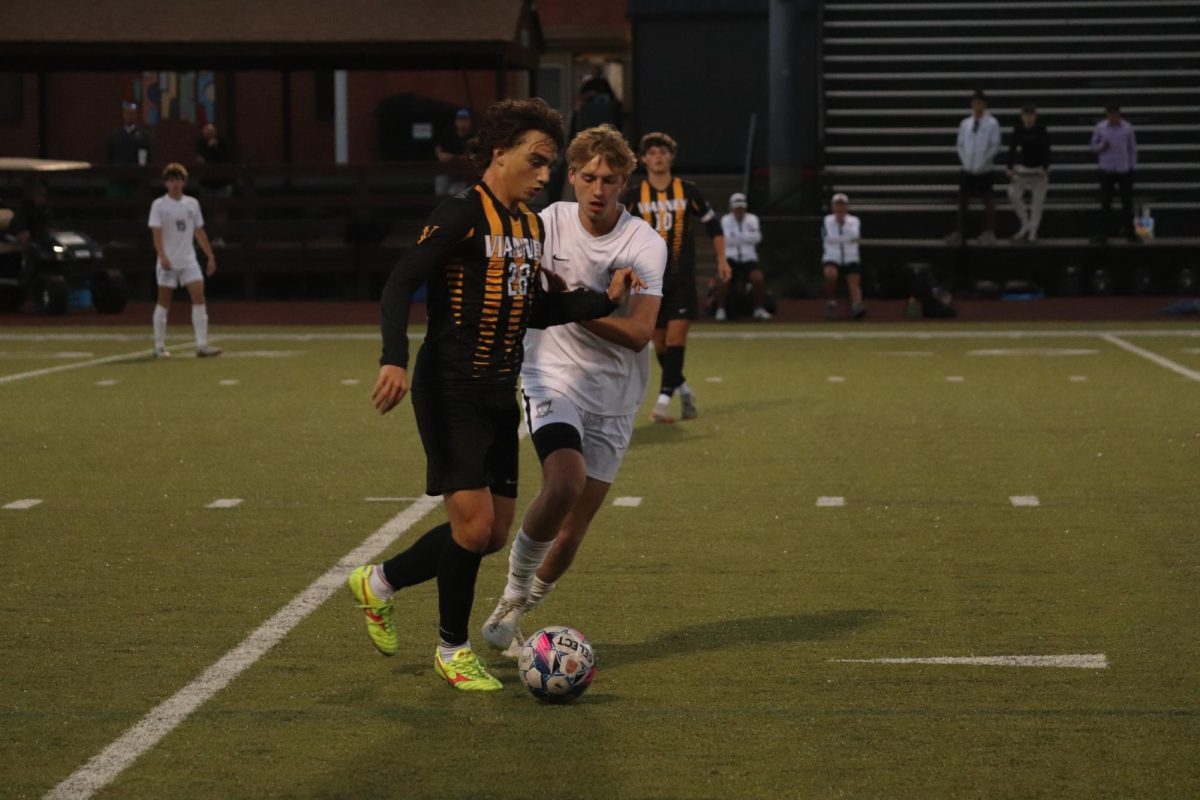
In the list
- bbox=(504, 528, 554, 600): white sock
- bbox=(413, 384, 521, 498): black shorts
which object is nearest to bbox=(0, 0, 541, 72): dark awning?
bbox=(504, 528, 554, 600): white sock

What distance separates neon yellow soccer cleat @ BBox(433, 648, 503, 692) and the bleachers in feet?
83.5

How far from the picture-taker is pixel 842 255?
26.8m

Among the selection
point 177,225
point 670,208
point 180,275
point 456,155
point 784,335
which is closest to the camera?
point 670,208

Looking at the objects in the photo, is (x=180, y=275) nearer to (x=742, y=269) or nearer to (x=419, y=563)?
(x=742, y=269)

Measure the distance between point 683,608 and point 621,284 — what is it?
172 cm

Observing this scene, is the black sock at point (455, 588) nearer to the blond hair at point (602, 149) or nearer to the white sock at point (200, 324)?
the blond hair at point (602, 149)

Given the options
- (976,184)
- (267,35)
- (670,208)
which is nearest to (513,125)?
(670,208)

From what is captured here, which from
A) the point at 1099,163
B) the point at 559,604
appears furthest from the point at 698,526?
the point at 1099,163

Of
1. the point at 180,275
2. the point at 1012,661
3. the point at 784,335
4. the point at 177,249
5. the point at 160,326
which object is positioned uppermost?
the point at 177,249

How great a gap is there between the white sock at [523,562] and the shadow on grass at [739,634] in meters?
0.36

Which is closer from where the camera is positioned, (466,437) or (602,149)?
(466,437)

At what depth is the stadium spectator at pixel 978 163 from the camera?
29.9 meters

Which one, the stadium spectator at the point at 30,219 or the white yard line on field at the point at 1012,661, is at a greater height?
the stadium spectator at the point at 30,219

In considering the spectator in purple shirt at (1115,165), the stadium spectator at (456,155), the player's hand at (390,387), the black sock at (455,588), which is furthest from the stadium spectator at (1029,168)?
the player's hand at (390,387)
